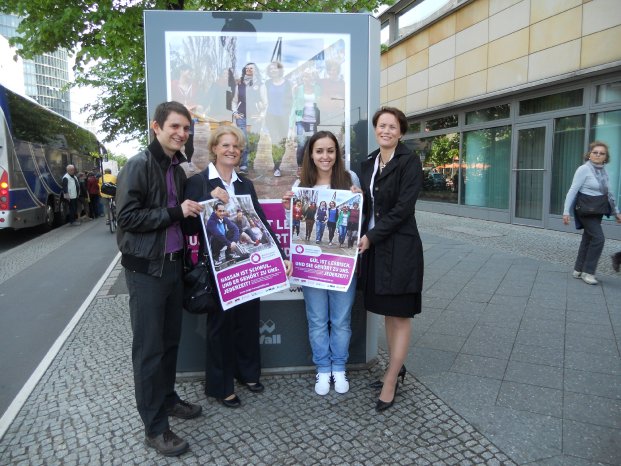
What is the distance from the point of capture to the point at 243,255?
112 inches

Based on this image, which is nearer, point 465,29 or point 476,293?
point 476,293

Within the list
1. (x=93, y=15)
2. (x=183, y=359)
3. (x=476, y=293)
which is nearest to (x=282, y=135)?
(x=183, y=359)

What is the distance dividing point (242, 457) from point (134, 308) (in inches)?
39.3

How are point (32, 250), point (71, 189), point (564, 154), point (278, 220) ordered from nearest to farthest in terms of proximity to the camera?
point (278, 220) → point (32, 250) → point (564, 154) → point (71, 189)

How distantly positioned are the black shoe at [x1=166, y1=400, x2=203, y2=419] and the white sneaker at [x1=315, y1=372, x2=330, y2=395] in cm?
81

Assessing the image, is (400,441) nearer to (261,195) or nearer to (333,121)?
(261,195)

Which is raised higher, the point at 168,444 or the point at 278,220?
the point at 278,220

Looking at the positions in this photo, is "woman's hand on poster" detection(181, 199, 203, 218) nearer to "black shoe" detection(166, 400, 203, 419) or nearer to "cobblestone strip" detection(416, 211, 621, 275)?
"black shoe" detection(166, 400, 203, 419)

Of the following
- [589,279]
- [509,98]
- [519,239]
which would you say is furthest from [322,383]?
[509,98]

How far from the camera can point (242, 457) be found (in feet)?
8.20

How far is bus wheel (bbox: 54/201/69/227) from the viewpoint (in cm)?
1393

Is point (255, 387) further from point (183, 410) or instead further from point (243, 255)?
point (243, 255)

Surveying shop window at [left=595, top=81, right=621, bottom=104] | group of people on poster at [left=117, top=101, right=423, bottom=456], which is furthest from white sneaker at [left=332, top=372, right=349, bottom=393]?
shop window at [left=595, top=81, right=621, bottom=104]

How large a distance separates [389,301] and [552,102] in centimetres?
929
